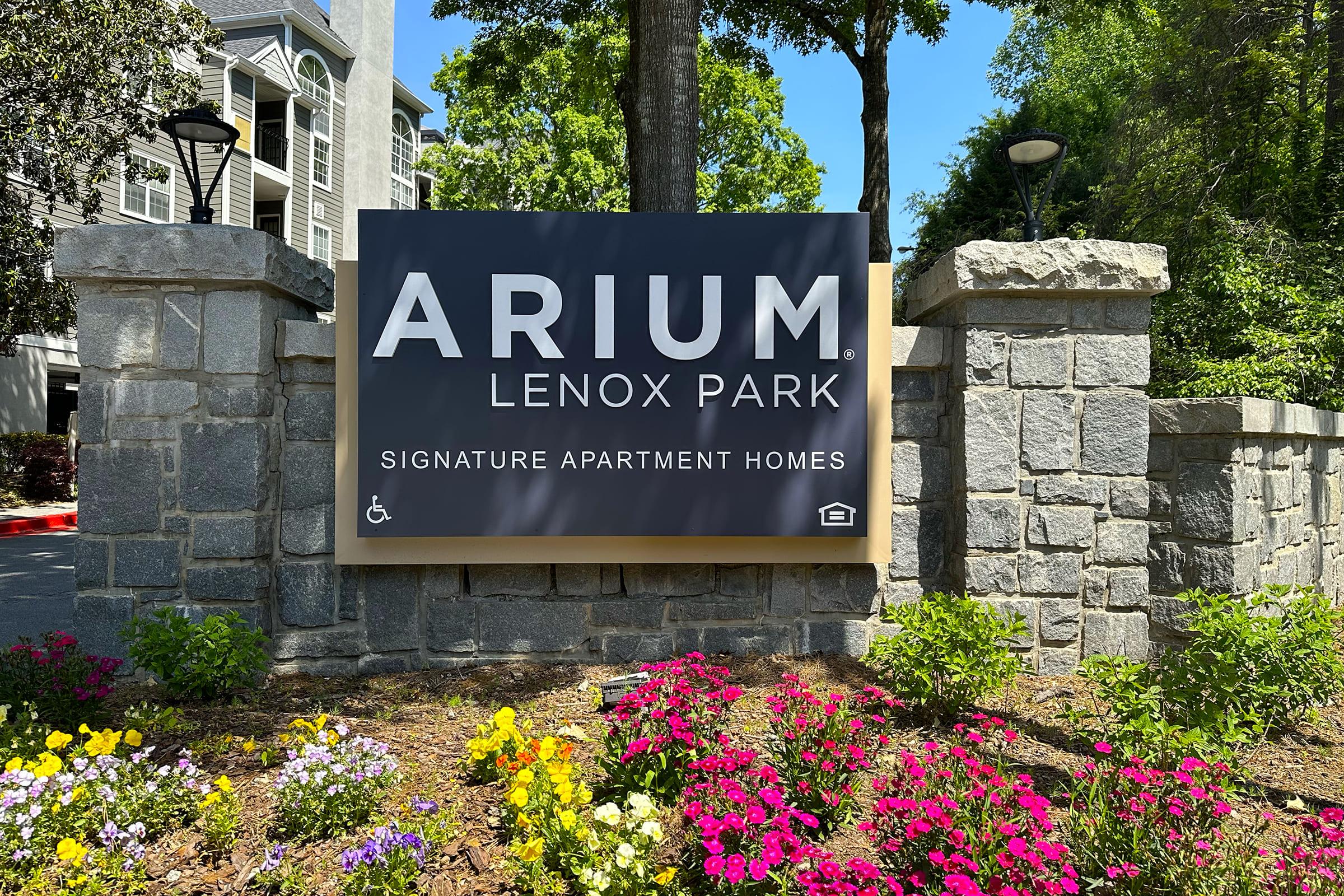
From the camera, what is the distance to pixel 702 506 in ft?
14.0

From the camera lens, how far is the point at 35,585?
24.5 feet

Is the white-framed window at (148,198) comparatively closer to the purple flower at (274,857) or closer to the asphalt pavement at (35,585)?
the asphalt pavement at (35,585)

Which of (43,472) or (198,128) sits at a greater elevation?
(198,128)

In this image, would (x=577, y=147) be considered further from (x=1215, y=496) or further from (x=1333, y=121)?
(x=1215, y=496)

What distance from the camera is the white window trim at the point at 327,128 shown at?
22312 millimetres

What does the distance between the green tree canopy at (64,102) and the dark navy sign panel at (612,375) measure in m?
9.86

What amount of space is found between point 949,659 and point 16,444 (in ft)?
56.0

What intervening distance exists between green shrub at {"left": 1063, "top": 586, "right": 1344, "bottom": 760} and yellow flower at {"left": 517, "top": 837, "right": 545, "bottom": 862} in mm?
1973

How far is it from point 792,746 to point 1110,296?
9.91 feet

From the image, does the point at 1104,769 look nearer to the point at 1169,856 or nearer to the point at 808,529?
the point at 1169,856

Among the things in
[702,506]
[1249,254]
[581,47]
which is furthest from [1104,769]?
[581,47]

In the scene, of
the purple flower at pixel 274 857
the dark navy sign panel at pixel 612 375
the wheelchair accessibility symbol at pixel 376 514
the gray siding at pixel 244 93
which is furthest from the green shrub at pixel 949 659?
the gray siding at pixel 244 93

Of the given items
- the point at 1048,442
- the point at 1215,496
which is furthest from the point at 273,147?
the point at 1215,496

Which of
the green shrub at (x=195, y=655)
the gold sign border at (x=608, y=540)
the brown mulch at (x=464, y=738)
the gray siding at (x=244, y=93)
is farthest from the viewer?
the gray siding at (x=244, y=93)
